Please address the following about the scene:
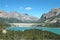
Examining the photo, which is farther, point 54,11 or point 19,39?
point 54,11

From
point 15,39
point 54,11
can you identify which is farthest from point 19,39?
point 54,11

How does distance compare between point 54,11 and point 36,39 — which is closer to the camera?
point 36,39

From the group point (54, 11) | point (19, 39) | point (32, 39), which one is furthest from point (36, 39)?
point (54, 11)

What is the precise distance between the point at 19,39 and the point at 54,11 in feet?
576

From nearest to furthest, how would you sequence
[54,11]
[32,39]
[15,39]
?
[15,39] → [32,39] → [54,11]

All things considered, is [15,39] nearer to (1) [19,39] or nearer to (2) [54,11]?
(1) [19,39]

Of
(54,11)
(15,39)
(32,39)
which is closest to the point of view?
(15,39)

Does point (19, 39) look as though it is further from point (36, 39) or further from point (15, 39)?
point (36, 39)

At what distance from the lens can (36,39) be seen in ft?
30.4

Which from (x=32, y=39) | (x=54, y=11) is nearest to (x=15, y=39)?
(x=32, y=39)

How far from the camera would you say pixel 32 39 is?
9188 millimetres

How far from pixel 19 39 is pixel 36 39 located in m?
1.41

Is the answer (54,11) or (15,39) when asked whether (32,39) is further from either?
(54,11)

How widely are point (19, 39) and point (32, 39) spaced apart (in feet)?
4.06
